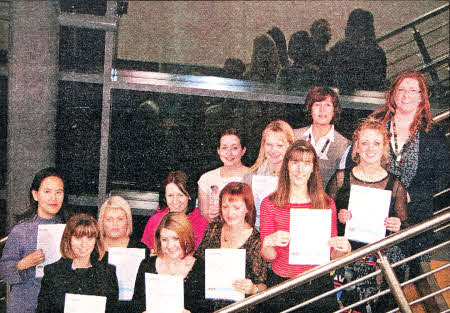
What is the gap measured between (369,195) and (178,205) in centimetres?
92

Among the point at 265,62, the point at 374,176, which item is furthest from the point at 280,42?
the point at 374,176

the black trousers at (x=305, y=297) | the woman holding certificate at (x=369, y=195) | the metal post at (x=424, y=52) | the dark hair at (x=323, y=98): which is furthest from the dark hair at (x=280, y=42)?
the black trousers at (x=305, y=297)

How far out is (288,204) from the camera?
106 inches

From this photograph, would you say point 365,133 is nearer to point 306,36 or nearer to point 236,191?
point 236,191

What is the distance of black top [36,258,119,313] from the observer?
2.76 metres

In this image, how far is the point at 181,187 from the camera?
2934 millimetres

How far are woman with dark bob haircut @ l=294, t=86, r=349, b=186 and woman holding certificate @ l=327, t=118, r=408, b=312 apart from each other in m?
0.21

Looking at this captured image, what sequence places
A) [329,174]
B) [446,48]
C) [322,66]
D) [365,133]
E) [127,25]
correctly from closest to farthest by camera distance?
[365,133] < [329,174] < [322,66] < [446,48] < [127,25]

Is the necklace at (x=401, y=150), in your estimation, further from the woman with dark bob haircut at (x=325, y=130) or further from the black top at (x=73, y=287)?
the black top at (x=73, y=287)

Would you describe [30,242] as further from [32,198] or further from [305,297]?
[305,297]

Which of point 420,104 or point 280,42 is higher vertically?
point 280,42

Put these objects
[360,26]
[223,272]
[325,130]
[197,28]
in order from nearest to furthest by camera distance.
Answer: [223,272]
[325,130]
[360,26]
[197,28]

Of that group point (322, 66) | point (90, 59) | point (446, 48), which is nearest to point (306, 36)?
point (322, 66)

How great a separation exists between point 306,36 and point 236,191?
1.40m
